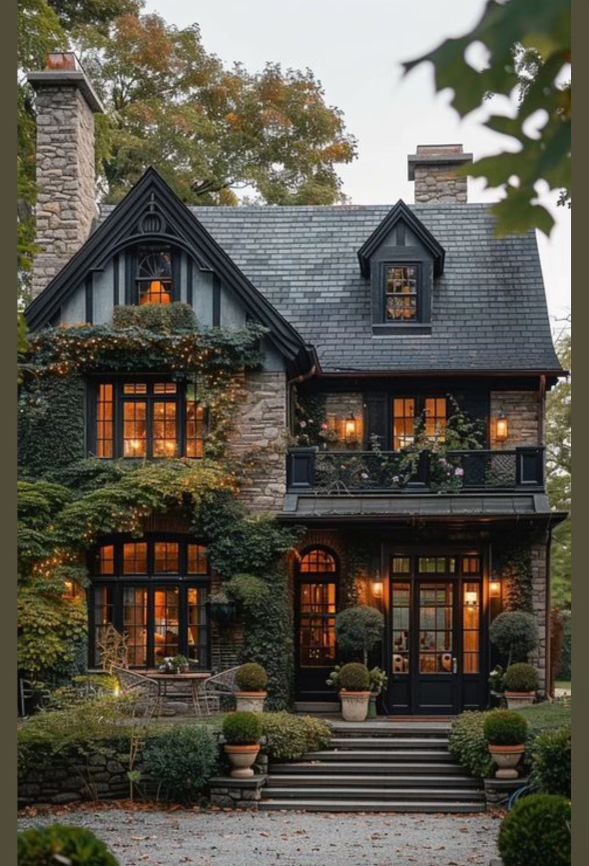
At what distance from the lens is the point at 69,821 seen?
13312 mm

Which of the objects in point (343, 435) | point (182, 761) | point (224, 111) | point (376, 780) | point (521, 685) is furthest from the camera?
point (224, 111)

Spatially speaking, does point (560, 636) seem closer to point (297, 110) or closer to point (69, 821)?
point (69, 821)

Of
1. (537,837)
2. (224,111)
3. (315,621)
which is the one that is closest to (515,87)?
(537,837)

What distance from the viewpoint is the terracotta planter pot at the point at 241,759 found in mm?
14430

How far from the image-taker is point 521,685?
55.1ft

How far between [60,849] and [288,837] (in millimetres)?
6868

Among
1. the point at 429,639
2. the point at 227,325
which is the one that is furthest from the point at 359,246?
the point at 429,639

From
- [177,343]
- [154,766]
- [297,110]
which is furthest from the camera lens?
[297,110]

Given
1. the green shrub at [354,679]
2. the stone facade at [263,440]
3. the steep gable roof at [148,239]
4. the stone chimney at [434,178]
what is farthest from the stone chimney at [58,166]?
the green shrub at [354,679]

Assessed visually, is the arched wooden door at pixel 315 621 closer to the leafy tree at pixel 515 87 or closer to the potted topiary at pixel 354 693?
the potted topiary at pixel 354 693

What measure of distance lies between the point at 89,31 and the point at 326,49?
9.27 meters

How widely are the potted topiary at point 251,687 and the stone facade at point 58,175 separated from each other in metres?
7.22

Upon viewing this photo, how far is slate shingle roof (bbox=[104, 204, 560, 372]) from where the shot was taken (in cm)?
1983

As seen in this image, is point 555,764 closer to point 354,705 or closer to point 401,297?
point 354,705
